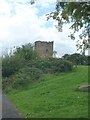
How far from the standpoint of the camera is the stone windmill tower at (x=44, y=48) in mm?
38062

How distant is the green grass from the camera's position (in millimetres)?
15961

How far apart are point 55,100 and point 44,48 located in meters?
20.7

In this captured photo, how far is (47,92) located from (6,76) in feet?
29.4

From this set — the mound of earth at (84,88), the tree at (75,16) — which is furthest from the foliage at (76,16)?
the mound of earth at (84,88)

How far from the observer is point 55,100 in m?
19.3

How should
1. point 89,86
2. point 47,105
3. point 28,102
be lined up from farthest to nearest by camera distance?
point 89,86 < point 28,102 < point 47,105

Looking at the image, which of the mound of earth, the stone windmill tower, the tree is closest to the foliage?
the tree

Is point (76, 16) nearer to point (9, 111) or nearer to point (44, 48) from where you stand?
point (9, 111)

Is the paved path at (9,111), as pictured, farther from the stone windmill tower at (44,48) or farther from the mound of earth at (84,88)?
the stone windmill tower at (44,48)

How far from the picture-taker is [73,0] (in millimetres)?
13242

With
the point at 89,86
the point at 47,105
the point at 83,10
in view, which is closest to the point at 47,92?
the point at 89,86

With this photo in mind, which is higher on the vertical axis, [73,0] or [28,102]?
[73,0]

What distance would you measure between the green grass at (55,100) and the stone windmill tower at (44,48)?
1066 centimetres

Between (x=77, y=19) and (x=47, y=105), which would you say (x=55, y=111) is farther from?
(x=77, y=19)
